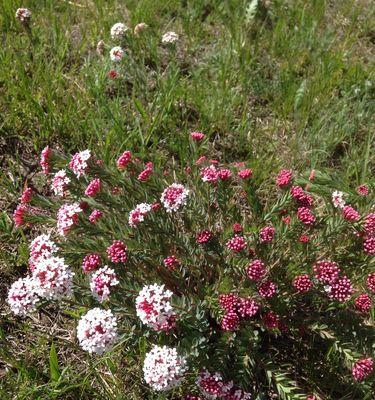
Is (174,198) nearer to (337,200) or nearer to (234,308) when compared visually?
(234,308)

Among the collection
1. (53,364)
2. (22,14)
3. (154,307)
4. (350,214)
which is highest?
(350,214)

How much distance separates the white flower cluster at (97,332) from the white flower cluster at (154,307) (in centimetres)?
16

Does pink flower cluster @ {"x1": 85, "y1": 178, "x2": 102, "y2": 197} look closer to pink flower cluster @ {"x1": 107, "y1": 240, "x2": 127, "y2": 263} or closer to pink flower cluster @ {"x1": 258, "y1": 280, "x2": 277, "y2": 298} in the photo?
pink flower cluster @ {"x1": 107, "y1": 240, "x2": 127, "y2": 263}

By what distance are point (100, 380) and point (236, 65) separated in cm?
297

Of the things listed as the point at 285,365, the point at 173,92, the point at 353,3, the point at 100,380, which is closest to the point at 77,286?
the point at 100,380

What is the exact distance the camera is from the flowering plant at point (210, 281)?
7.67 feet

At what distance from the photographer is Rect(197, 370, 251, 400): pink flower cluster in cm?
238

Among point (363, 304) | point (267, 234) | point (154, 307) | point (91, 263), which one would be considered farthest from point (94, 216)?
point (363, 304)

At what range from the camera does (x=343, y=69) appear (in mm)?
4457

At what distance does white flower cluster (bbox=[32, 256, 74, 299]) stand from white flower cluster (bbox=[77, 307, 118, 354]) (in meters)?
0.18

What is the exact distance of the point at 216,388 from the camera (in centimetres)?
238

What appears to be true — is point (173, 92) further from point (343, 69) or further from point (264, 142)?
point (343, 69)

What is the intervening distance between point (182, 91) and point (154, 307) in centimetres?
230

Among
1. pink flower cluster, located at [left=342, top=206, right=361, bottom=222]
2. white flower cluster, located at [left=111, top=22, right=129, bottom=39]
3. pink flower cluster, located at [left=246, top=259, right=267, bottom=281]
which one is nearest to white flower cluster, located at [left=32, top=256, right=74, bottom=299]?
pink flower cluster, located at [left=246, top=259, right=267, bottom=281]
